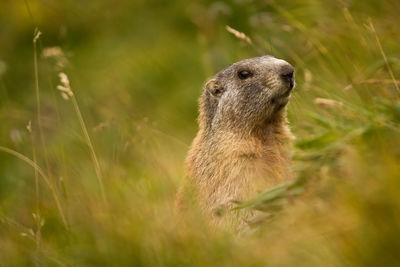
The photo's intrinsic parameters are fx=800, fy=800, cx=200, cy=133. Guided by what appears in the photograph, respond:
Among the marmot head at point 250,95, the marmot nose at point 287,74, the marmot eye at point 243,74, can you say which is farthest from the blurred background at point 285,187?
the marmot eye at point 243,74

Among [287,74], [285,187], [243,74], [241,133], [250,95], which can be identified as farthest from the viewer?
[243,74]

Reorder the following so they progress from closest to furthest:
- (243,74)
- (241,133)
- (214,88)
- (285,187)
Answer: (285,187) → (241,133) → (243,74) → (214,88)

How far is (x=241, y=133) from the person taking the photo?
5.65m

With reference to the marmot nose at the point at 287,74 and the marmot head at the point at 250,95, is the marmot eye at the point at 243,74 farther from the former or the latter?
the marmot nose at the point at 287,74

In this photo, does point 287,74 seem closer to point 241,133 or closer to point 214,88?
point 241,133

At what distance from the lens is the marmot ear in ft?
20.2

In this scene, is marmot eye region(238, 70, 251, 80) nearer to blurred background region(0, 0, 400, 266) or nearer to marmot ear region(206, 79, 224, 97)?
marmot ear region(206, 79, 224, 97)

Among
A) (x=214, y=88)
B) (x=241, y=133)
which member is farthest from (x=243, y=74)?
(x=241, y=133)

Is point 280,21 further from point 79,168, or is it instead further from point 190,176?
point 79,168

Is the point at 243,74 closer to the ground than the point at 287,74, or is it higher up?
closer to the ground

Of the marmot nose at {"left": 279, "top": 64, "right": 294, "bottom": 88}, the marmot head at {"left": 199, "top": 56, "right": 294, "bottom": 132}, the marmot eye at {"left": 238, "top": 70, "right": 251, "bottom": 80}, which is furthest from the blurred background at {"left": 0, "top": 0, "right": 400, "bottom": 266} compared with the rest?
the marmot eye at {"left": 238, "top": 70, "right": 251, "bottom": 80}

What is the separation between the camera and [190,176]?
5.59m

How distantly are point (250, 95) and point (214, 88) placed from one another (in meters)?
0.51

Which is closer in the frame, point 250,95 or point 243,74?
point 250,95
